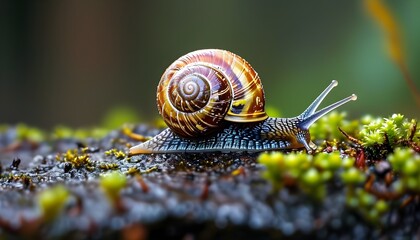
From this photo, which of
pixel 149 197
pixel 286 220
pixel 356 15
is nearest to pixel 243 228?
pixel 286 220

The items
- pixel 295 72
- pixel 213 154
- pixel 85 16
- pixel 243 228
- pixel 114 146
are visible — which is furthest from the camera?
pixel 85 16

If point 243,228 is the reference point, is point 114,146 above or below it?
above

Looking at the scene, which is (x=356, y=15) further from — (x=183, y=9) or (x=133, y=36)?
(x=133, y=36)

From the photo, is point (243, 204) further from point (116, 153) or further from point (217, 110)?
point (116, 153)

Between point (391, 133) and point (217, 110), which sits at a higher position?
point (217, 110)

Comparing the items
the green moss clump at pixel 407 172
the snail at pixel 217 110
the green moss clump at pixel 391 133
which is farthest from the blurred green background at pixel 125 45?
the green moss clump at pixel 407 172

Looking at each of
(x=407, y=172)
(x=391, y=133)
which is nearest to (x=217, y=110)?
(x=391, y=133)

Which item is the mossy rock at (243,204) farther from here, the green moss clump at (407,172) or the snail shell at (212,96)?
the snail shell at (212,96)
